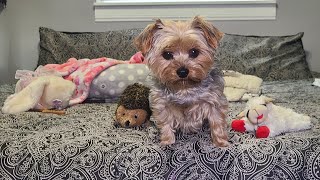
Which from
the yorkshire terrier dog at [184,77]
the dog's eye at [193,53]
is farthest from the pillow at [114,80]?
the dog's eye at [193,53]

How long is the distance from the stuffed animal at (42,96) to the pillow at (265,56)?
3.55 ft

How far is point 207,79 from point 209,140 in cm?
22

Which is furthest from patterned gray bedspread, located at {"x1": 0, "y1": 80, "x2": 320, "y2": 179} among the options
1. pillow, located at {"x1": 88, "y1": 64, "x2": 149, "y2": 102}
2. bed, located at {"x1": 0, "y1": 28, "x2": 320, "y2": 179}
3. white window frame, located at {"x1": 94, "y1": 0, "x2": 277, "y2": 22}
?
white window frame, located at {"x1": 94, "y1": 0, "x2": 277, "y2": 22}

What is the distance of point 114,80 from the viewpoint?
2.07 m

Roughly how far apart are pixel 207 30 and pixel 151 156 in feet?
1.50

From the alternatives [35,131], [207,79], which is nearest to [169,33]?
[207,79]

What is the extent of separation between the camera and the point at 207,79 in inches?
54.2

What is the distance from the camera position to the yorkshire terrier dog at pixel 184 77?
129 centimetres

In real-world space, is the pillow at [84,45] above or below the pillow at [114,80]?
above

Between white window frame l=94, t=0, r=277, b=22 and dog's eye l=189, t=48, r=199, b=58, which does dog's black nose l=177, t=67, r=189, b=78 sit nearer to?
dog's eye l=189, t=48, r=199, b=58

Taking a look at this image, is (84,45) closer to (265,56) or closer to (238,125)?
(265,56)

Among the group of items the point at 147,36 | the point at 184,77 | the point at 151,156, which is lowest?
the point at 151,156

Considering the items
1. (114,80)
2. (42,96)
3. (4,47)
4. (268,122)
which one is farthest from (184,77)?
(4,47)

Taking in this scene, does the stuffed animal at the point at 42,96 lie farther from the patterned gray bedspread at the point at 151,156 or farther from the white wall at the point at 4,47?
the white wall at the point at 4,47
